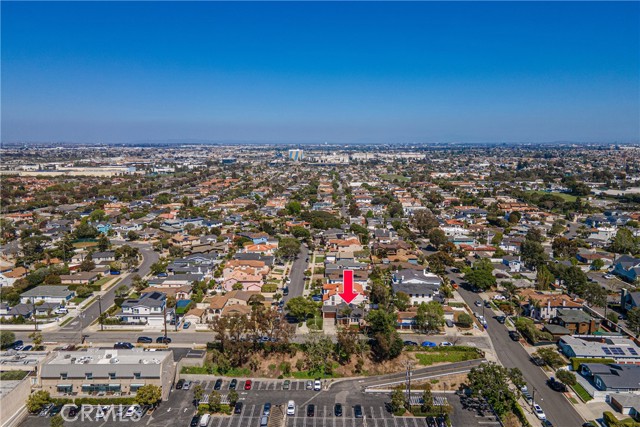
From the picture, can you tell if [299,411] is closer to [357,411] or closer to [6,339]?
[357,411]

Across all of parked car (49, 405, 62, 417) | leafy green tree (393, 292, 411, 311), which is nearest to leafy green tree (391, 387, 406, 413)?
leafy green tree (393, 292, 411, 311)

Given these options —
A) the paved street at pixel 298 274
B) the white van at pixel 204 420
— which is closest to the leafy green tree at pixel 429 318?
the paved street at pixel 298 274

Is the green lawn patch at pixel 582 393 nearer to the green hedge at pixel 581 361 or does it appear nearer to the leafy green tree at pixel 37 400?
the green hedge at pixel 581 361

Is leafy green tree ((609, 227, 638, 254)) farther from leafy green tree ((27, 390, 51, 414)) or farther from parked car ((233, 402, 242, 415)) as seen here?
leafy green tree ((27, 390, 51, 414))

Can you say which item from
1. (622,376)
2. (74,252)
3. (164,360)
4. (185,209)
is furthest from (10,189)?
(622,376)

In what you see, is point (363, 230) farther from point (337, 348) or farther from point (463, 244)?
point (337, 348)

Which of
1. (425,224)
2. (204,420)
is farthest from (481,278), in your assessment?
(204,420)
